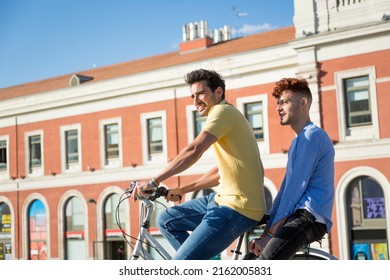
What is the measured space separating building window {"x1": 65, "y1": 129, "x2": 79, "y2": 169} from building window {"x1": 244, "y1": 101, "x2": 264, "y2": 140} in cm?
392

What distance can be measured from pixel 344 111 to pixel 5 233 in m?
6.49

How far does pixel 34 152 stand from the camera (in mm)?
14234

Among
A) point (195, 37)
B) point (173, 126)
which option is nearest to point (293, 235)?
point (173, 126)

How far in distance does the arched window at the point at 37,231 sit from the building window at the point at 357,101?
6.11 meters

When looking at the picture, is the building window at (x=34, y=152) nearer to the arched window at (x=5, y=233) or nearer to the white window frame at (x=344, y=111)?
the arched window at (x=5, y=233)

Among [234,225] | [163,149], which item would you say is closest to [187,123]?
[163,149]

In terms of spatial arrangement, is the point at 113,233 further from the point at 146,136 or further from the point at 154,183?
the point at 154,183

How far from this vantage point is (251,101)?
12.0 m

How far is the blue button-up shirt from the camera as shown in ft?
6.83

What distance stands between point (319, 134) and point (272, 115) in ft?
31.6

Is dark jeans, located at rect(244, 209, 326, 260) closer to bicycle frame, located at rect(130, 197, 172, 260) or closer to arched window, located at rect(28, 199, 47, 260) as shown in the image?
bicycle frame, located at rect(130, 197, 172, 260)

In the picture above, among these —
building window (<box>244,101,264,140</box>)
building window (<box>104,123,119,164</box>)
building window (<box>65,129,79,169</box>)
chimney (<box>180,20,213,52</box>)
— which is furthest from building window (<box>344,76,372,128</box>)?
building window (<box>65,129,79,169</box>)

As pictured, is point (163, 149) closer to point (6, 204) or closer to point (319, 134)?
point (6, 204)

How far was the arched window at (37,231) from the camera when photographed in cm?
1336
